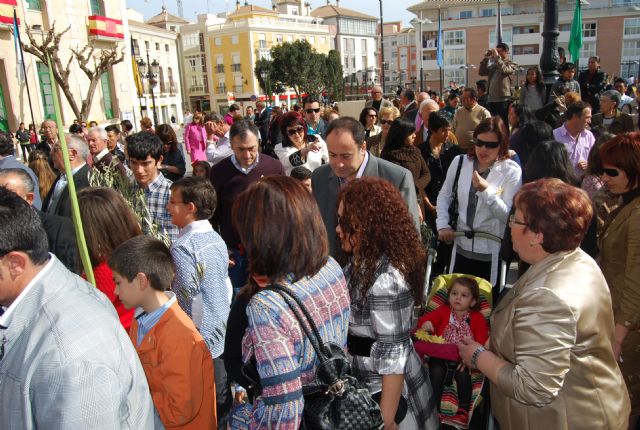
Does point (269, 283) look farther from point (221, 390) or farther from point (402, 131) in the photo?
point (402, 131)

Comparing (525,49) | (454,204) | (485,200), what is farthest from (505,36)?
(485,200)

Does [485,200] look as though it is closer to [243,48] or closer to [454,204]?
[454,204]

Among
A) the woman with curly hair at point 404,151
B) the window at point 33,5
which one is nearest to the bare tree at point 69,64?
the window at point 33,5

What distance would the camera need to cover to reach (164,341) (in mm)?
2135

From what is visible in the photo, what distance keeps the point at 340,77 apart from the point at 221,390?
62937 millimetres

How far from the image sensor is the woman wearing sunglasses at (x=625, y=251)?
7.97 ft

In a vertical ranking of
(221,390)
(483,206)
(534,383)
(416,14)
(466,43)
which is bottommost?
(221,390)

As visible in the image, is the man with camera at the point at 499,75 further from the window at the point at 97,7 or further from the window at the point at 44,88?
the window at the point at 97,7

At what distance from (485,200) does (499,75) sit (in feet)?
21.0

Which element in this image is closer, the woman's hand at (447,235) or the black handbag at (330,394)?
the black handbag at (330,394)

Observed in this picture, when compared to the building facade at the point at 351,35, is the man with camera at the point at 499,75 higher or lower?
lower

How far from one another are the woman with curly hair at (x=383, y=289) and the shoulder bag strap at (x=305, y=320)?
43cm

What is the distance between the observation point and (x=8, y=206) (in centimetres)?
145

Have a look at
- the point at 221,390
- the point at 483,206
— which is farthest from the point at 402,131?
the point at 221,390
